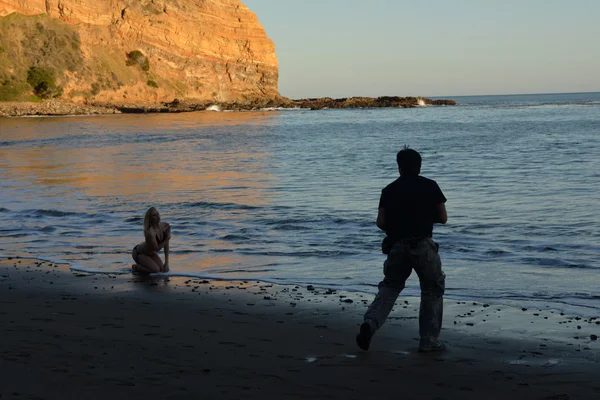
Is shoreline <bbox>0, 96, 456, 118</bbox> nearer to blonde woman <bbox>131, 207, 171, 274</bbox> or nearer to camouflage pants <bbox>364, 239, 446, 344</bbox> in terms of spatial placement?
blonde woman <bbox>131, 207, 171, 274</bbox>

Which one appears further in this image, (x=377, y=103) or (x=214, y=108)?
(x=377, y=103)

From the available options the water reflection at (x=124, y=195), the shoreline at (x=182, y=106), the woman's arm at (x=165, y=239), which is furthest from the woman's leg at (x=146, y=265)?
the shoreline at (x=182, y=106)

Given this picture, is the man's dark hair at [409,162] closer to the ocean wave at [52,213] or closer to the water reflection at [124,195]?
the water reflection at [124,195]

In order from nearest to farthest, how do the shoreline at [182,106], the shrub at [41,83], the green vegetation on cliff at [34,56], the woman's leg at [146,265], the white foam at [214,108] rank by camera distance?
the woman's leg at [146,265], the shoreline at [182,106], the green vegetation on cliff at [34,56], the shrub at [41,83], the white foam at [214,108]

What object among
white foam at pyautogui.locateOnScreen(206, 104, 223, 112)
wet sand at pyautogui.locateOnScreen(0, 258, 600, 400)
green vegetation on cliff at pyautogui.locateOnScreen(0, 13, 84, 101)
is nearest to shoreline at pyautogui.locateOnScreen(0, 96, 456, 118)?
white foam at pyautogui.locateOnScreen(206, 104, 223, 112)

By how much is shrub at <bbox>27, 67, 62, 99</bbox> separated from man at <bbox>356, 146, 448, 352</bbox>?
95189mm

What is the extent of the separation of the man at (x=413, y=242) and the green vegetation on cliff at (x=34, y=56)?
305ft

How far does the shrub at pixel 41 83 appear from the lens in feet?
311

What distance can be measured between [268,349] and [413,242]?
4.59 ft

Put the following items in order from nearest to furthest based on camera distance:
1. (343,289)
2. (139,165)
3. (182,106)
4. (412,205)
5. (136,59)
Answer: (412,205), (343,289), (139,165), (136,59), (182,106)

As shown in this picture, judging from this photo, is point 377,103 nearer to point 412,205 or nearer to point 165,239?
point 165,239

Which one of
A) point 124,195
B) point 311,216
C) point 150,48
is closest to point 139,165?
point 124,195

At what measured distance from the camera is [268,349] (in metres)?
5.97

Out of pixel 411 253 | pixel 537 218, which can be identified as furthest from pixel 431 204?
pixel 537 218
